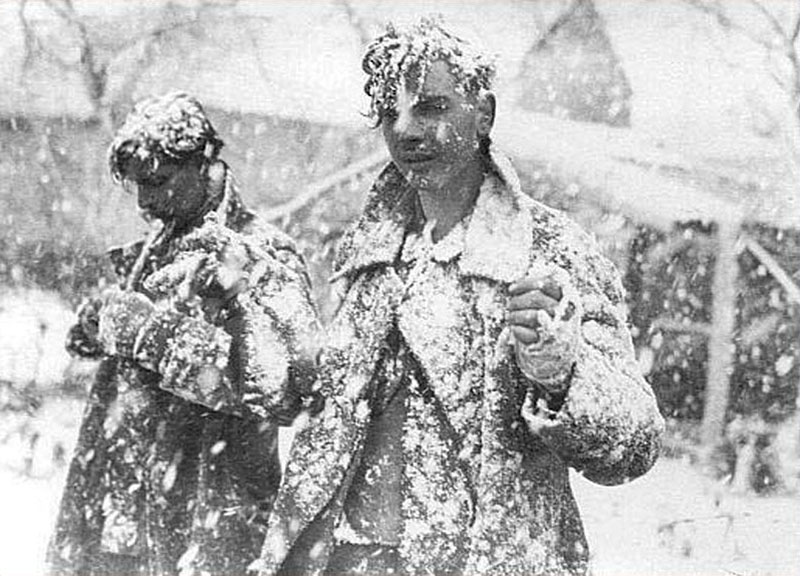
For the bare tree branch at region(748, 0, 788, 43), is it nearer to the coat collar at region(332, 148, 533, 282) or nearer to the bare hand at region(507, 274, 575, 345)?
the coat collar at region(332, 148, 533, 282)

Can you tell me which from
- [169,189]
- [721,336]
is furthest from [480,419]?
[721,336]

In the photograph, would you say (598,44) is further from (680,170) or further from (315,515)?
(315,515)

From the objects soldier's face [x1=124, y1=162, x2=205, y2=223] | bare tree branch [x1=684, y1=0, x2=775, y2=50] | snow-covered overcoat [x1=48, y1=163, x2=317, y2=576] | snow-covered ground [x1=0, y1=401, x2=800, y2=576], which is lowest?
snow-covered ground [x1=0, y1=401, x2=800, y2=576]

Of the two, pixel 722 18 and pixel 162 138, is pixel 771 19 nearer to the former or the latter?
pixel 722 18

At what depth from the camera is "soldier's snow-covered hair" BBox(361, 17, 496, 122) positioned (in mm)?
1808

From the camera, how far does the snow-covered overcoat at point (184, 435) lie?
2355 mm

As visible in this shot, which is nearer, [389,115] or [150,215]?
[389,115]

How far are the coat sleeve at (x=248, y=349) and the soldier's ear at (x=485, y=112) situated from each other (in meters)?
0.51

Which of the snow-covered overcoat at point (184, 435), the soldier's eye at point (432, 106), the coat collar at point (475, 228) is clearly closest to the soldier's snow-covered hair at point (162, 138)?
the snow-covered overcoat at point (184, 435)

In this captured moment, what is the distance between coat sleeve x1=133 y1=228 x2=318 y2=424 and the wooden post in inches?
171

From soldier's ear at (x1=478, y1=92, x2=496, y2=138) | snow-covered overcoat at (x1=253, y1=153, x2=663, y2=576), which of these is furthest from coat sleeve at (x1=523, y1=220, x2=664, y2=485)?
soldier's ear at (x1=478, y1=92, x2=496, y2=138)

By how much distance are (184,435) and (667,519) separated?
161 inches

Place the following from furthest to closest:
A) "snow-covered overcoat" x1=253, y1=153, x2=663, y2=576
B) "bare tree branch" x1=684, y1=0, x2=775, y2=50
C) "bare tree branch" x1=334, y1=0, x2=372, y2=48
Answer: "bare tree branch" x1=684, y1=0, x2=775, y2=50 → "bare tree branch" x1=334, y1=0, x2=372, y2=48 → "snow-covered overcoat" x1=253, y1=153, x2=663, y2=576

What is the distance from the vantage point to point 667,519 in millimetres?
6152
